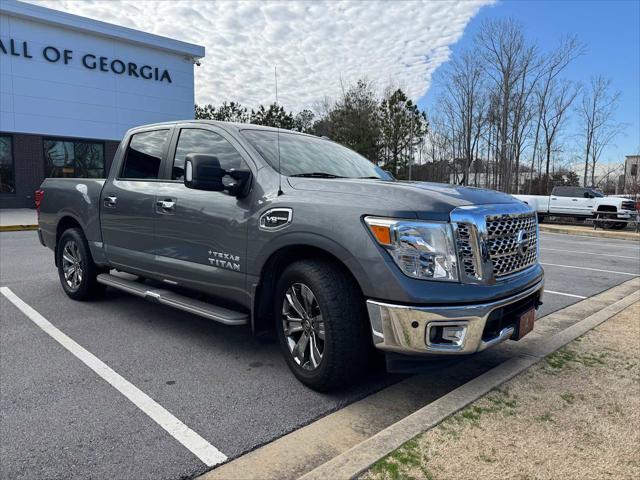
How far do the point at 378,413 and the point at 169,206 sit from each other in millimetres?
2466

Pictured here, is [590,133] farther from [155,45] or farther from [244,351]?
[244,351]

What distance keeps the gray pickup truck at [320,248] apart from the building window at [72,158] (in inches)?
810

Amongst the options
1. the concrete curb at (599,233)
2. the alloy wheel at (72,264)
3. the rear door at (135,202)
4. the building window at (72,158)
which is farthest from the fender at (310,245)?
the building window at (72,158)

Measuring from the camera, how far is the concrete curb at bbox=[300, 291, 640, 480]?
2246 millimetres

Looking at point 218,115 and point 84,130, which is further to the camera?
point 218,115

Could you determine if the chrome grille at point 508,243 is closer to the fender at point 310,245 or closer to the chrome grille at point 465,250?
the chrome grille at point 465,250

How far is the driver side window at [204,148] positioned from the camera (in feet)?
12.9

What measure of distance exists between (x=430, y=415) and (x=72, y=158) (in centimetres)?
2428

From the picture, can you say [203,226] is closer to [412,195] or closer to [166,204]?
[166,204]

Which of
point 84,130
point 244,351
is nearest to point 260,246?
point 244,351

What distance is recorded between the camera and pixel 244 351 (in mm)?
4133

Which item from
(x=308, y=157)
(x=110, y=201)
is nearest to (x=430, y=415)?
(x=308, y=157)

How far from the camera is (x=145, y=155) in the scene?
15.9ft

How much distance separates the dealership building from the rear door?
19.8 meters
